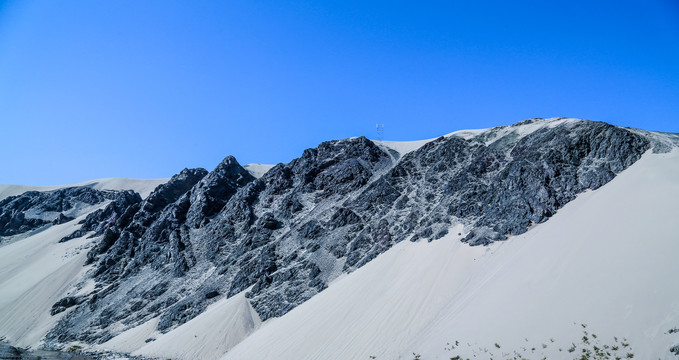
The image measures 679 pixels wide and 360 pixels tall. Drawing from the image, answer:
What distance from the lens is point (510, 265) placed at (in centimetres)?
2309

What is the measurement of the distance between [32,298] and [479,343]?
62480 millimetres

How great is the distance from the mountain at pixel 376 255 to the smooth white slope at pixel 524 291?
11 centimetres

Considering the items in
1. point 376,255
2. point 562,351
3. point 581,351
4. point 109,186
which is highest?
point 109,186

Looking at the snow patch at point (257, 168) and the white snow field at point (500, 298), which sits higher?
the snow patch at point (257, 168)

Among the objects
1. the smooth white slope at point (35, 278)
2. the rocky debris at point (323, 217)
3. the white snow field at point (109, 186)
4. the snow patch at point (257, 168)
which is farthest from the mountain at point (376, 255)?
the white snow field at point (109, 186)

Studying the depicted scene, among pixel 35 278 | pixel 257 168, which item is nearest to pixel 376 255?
pixel 35 278

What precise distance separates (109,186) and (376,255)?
108 meters

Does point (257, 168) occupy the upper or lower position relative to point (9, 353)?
upper

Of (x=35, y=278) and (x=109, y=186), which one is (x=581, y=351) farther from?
(x=109, y=186)

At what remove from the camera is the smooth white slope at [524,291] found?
51.2 feet

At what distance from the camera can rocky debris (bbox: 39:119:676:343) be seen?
104 ft

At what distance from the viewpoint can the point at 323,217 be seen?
45.3 metres

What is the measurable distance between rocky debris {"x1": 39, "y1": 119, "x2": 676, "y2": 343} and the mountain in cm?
23

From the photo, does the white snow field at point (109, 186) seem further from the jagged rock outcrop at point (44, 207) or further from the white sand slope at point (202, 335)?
the white sand slope at point (202, 335)
